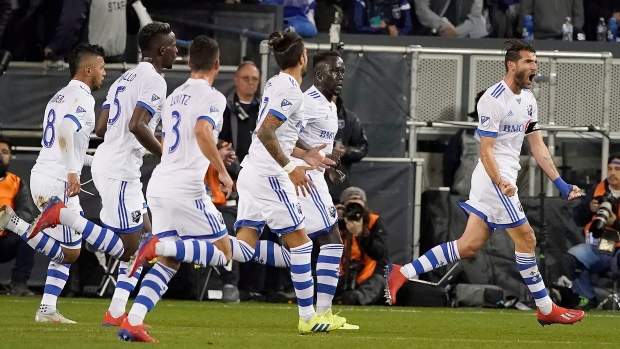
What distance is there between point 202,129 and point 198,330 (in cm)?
211

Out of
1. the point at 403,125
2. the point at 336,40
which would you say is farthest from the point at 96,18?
the point at 403,125

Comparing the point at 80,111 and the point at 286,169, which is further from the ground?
the point at 80,111

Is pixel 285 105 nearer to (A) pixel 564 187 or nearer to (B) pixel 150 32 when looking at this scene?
(B) pixel 150 32

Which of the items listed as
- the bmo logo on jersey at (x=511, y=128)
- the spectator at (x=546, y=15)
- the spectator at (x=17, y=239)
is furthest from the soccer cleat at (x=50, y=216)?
the spectator at (x=546, y=15)

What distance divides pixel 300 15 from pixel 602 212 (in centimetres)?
495

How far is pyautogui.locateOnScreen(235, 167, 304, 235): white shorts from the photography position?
10.2 meters

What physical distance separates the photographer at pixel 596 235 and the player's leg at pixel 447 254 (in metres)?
3.48

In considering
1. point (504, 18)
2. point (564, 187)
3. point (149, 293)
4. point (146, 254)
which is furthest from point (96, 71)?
point (504, 18)

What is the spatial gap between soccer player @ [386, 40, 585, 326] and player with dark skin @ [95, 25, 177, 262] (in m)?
2.77

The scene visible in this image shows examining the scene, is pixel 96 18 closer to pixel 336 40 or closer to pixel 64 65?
pixel 64 65

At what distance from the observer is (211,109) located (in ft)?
30.2

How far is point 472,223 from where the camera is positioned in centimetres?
1193

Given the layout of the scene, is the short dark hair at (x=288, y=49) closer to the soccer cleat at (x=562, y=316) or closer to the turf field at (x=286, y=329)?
the turf field at (x=286, y=329)

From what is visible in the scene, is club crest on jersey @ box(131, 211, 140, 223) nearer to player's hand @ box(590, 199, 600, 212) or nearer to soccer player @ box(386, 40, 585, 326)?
soccer player @ box(386, 40, 585, 326)
